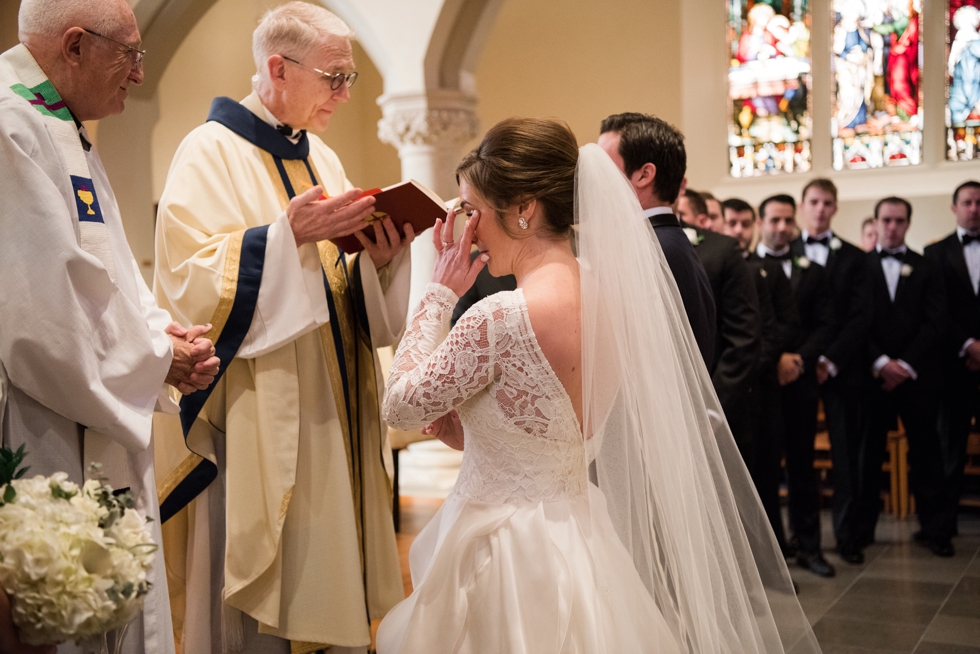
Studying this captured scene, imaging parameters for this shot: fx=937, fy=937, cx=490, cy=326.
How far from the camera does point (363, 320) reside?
3027mm

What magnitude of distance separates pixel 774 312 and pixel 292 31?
128 inches

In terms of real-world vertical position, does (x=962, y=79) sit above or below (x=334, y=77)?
above

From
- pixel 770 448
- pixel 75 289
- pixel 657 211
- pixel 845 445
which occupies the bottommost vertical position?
pixel 845 445

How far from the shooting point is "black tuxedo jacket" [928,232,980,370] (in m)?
5.86

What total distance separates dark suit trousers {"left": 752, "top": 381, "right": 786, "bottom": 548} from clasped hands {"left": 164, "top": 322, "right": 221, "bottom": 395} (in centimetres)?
331

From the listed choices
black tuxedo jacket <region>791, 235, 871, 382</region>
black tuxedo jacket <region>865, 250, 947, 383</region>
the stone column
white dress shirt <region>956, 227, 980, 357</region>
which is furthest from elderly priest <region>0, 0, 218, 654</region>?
white dress shirt <region>956, 227, 980, 357</region>

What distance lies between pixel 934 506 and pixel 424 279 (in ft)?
12.4

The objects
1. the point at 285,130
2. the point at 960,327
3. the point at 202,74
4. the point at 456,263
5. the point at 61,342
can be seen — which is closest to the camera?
the point at 61,342

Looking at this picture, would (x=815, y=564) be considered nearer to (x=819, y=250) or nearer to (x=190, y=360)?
(x=819, y=250)

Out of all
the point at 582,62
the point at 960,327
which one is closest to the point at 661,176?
the point at 960,327

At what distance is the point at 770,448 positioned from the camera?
4.99 meters

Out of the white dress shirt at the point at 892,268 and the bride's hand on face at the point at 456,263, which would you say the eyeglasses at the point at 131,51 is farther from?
the white dress shirt at the point at 892,268

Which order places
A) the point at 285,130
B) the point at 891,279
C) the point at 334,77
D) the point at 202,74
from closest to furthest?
the point at 334,77
the point at 285,130
the point at 891,279
the point at 202,74

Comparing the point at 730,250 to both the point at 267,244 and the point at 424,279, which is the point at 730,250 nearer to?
the point at 267,244
